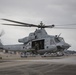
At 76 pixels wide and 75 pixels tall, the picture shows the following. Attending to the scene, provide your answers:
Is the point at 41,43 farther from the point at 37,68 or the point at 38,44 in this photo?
the point at 37,68

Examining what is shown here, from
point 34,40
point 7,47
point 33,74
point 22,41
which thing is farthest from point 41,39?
point 33,74

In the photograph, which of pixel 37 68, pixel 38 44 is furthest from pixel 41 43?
pixel 37 68

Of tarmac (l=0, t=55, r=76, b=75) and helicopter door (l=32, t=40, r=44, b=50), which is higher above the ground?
helicopter door (l=32, t=40, r=44, b=50)

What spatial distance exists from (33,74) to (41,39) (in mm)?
34064

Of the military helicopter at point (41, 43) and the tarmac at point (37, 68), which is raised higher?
the military helicopter at point (41, 43)

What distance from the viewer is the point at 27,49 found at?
49.1 m

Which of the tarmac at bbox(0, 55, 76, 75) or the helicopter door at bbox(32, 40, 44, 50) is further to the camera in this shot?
the helicopter door at bbox(32, 40, 44, 50)

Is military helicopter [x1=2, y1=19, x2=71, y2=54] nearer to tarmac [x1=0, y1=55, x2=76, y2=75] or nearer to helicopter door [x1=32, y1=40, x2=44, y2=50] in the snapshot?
helicopter door [x1=32, y1=40, x2=44, y2=50]

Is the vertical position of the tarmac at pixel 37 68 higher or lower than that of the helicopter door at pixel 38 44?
lower

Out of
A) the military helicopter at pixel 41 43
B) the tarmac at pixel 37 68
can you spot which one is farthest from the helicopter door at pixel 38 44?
the tarmac at pixel 37 68

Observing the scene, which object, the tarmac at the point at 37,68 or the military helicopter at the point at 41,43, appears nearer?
the tarmac at the point at 37,68

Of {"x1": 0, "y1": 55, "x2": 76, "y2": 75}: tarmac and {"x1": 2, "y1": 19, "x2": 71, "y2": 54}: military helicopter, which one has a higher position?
{"x1": 2, "y1": 19, "x2": 71, "y2": 54}: military helicopter

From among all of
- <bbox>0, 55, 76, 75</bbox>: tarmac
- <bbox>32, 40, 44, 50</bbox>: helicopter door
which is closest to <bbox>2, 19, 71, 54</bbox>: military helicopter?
<bbox>32, 40, 44, 50</bbox>: helicopter door

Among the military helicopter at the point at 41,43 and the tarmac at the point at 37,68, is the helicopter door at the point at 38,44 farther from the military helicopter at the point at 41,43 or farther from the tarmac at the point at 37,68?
the tarmac at the point at 37,68
